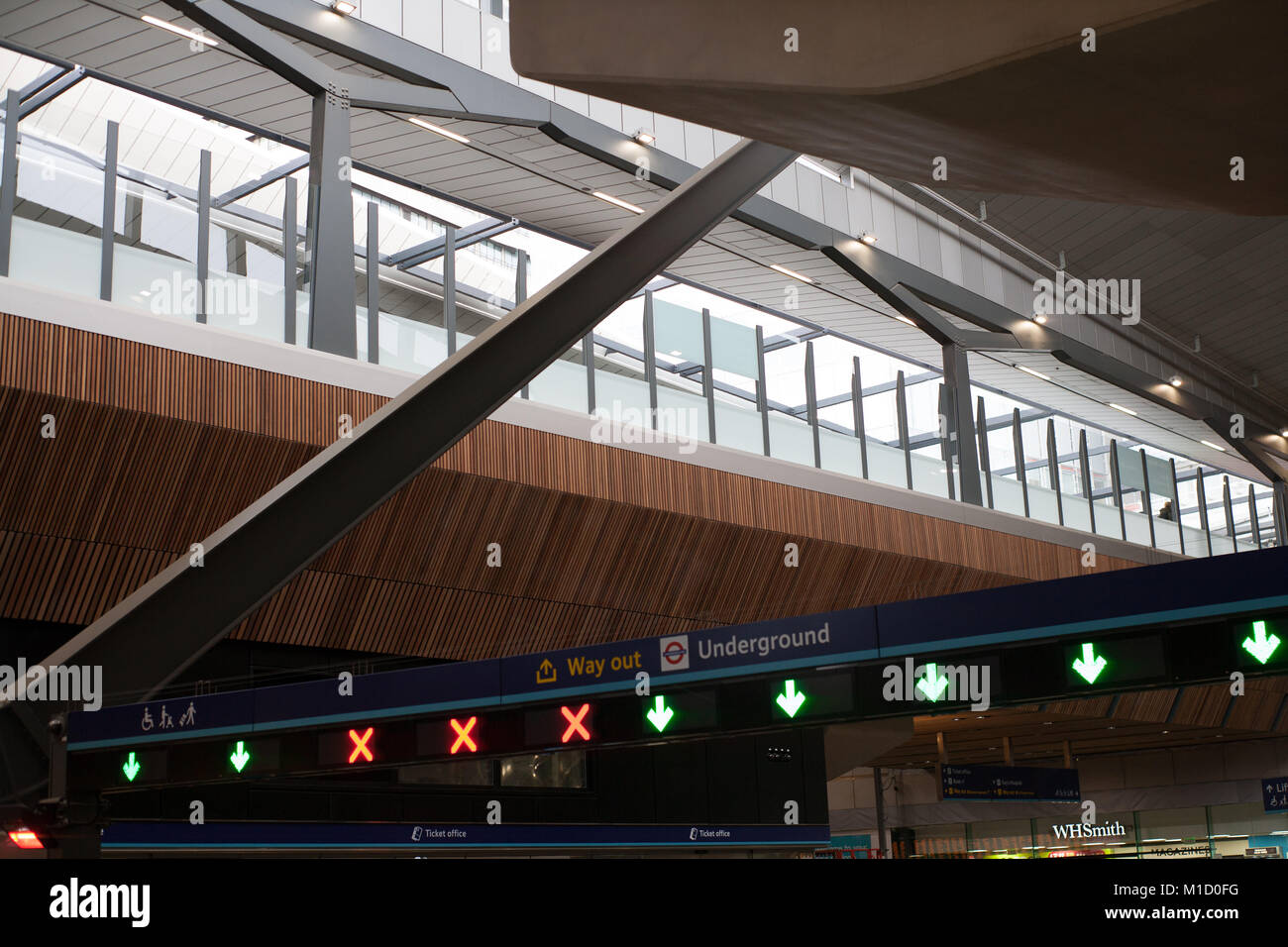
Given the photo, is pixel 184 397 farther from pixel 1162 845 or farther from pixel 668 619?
pixel 1162 845

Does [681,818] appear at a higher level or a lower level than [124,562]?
lower

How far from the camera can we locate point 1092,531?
25875mm

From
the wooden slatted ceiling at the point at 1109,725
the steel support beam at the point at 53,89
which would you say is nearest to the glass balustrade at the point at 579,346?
the steel support beam at the point at 53,89

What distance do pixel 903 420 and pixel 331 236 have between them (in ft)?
36.3

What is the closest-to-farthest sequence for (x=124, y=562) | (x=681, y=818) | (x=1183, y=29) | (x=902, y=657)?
1. (x=1183, y=29)
2. (x=902, y=657)
3. (x=124, y=562)
4. (x=681, y=818)

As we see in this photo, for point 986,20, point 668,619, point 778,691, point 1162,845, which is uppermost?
point 986,20

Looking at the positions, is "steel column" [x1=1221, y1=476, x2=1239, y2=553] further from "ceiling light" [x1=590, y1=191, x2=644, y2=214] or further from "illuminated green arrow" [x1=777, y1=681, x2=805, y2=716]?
"illuminated green arrow" [x1=777, y1=681, x2=805, y2=716]

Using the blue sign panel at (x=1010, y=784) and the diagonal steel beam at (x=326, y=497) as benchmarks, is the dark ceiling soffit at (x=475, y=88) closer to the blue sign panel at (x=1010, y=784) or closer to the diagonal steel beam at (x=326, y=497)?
the diagonal steel beam at (x=326, y=497)

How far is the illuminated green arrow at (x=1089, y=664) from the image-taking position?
857cm

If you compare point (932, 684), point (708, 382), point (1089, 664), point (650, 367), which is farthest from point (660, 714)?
point (708, 382)

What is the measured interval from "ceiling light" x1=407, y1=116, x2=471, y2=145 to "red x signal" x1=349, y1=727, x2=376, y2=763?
928 centimetres

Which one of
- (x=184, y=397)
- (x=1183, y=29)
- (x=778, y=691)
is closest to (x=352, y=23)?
(x=184, y=397)

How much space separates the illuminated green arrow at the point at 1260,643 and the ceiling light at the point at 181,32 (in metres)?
13.0
